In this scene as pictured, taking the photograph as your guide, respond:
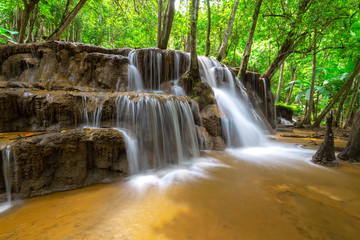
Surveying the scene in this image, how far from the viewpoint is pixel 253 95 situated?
9.52 metres

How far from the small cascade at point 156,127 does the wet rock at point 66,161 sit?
1.87ft

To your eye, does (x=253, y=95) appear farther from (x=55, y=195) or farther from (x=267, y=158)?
(x=55, y=195)

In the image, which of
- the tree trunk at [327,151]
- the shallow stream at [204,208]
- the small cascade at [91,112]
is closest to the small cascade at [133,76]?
the small cascade at [91,112]

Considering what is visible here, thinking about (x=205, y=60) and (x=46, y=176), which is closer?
(x=46, y=176)

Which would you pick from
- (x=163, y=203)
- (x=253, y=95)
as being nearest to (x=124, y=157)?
(x=163, y=203)

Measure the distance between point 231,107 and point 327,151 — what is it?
3.98 metres

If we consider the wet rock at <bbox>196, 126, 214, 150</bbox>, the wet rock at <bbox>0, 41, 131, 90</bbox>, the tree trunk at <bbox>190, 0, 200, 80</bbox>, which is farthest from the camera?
the wet rock at <bbox>0, 41, 131, 90</bbox>

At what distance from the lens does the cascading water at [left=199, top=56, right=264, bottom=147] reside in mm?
6105

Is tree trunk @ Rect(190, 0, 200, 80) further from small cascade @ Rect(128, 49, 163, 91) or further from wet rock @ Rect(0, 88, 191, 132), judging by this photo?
wet rock @ Rect(0, 88, 191, 132)

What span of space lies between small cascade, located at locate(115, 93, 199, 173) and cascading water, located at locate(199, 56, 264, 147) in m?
2.01

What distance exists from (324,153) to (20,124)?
7523mm

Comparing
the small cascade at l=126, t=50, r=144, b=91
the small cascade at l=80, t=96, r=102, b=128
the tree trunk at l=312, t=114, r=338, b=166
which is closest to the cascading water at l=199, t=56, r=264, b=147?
the tree trunk at l=312, t=114, r=338, b=166

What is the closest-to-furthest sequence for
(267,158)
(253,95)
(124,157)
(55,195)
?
(55,195) → (124,157) → (267,158) → (253,95)

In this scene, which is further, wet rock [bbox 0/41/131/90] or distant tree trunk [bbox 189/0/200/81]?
wet rock [bbox 0/41/131/90]
